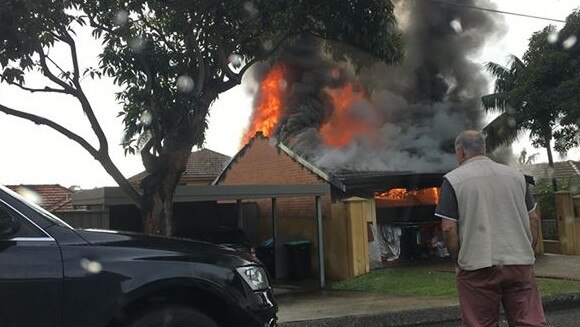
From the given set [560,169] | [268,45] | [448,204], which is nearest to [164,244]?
[448,204]

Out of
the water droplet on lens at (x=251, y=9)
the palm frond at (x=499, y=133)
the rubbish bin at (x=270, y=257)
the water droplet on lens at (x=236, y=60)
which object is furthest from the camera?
the palm frond at (x=499, y=133)

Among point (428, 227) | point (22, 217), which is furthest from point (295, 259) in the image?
point (22, 217)

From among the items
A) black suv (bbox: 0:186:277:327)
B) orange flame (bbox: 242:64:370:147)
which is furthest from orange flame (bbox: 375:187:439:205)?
black suv (bbox: 0:186:277:327)

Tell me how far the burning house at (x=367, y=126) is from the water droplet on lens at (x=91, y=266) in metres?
9.39

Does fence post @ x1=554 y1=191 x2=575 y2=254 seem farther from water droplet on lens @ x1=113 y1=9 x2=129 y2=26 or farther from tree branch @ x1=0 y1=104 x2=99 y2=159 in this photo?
tree branch @ x1=0 y1=104 x2=99 y2=159

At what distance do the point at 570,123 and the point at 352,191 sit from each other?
553 cm

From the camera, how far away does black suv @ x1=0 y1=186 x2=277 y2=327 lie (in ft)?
10.4

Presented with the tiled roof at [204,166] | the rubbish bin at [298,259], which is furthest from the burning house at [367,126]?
the tiled roof at [204,166]

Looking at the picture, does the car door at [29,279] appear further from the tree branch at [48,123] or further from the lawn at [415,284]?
the lawn at [415,284]

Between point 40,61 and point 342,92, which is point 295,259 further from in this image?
point 342,92

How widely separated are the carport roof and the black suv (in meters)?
5.77

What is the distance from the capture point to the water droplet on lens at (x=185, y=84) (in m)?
8.84

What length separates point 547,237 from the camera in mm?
18641

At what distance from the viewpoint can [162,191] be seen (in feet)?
26.2
